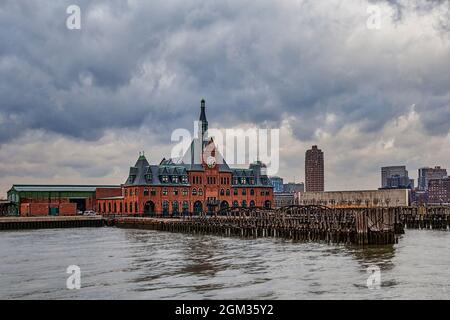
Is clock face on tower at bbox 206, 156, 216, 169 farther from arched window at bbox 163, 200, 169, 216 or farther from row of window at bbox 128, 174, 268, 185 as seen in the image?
arched window at bbox 163, 200, 169, 216

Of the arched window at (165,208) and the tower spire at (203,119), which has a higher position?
the tower spire at (203,119)

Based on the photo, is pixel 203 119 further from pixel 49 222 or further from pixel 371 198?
pixel 371 198

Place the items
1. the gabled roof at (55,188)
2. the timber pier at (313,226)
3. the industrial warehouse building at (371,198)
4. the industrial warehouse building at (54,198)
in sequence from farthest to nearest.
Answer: the industrial warehouse building at (371,198) < the gabled roof at (55,188) < the industrial warehouse building at (54,198) < the timber pier at (313,226)

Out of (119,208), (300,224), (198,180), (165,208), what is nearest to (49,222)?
(119,208)

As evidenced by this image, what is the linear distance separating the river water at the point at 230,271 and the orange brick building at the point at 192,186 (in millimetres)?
57568

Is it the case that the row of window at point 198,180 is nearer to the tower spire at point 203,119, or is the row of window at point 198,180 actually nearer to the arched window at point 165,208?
the arched window at point 165,208

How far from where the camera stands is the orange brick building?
122 m

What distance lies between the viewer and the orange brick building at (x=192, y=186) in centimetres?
12219

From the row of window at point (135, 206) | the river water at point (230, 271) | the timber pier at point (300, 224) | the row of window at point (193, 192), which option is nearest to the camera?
the river water at point (230, 271)

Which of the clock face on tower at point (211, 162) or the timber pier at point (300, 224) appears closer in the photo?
the timber pier at point (300, 224)

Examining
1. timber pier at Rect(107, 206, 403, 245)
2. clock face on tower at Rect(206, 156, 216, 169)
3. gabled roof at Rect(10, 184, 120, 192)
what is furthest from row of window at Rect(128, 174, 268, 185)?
gabled roof at Rect(10, 184, 120, 192)

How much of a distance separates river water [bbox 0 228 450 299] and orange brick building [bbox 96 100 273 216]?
5757 cm

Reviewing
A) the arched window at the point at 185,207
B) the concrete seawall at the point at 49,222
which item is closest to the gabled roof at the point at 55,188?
the concrete seawall at the point at 49,222

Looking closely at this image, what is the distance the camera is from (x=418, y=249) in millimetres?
55906
